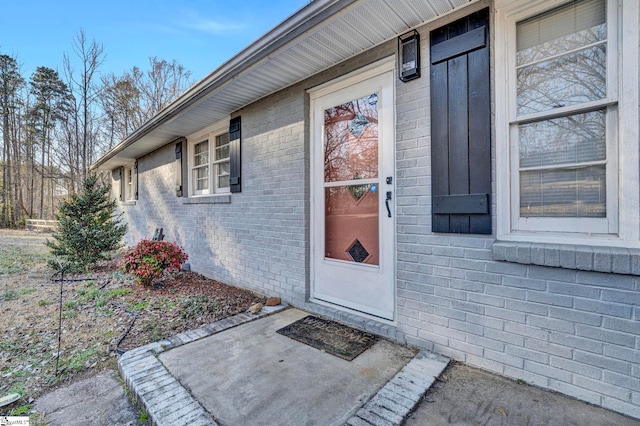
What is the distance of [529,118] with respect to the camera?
1918 mm

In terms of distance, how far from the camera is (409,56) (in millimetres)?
2357

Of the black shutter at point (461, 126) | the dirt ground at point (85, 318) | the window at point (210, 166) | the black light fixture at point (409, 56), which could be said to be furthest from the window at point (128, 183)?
the black shutter at point (461, 126)

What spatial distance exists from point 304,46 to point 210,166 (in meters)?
3.25

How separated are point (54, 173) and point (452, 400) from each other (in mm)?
19918

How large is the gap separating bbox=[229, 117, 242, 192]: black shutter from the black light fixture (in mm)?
2628

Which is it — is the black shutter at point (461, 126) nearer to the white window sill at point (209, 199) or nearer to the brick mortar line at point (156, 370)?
the brick mortar line at point (156, 370)

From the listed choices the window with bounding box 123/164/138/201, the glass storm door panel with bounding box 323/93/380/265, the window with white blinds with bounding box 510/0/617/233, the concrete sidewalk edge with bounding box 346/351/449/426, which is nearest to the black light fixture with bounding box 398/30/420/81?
the glass storm door panel with bounding box 323/93/380/265

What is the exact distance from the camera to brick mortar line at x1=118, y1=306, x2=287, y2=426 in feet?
Result: 5.29

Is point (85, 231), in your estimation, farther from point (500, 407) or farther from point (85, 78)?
point (85, 78)

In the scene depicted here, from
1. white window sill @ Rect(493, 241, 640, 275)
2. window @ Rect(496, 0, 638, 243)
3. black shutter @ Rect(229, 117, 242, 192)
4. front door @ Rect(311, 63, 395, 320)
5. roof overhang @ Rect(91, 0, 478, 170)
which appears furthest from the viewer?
black shutter @ Rect(229, 117, 242, 192)

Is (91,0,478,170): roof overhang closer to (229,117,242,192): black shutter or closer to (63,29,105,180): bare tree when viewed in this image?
(229,117,242,192): black shutter

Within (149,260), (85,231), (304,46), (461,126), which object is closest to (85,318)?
(149,260)

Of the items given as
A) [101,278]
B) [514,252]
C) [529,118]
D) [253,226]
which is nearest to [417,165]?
[529,118]

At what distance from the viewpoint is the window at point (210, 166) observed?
5.00 metres
